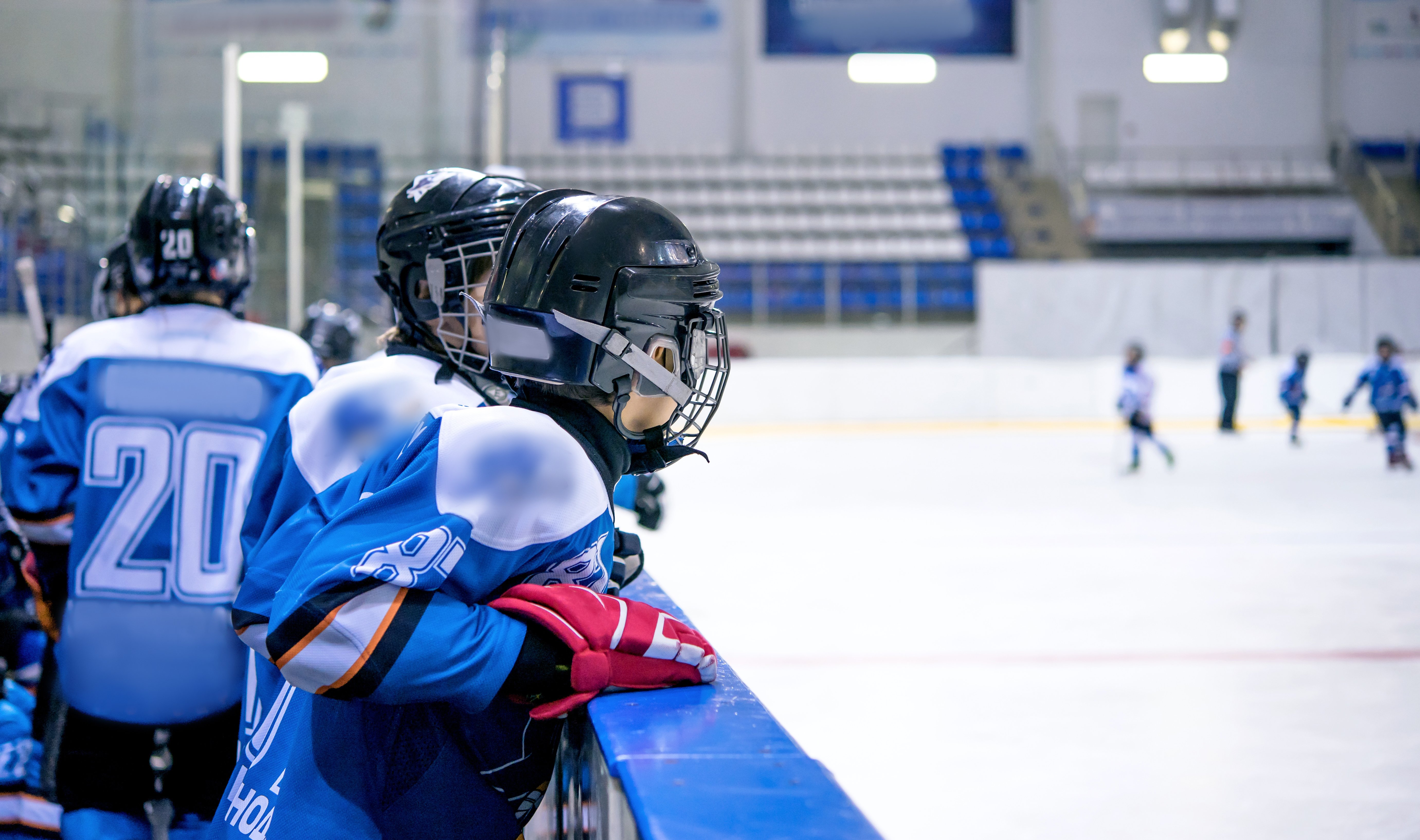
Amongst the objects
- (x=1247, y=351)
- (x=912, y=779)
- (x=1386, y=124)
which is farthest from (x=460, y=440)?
(x=1386, y=124)

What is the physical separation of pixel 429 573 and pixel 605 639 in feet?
0.57

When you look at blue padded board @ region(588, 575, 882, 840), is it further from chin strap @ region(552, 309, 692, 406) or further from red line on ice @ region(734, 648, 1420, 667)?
red line on ice @ region(734, 648, 1420, 667)

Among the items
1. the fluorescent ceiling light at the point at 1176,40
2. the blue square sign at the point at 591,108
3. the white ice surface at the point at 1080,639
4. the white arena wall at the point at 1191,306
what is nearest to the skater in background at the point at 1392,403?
the white ice surface at the point at 1080,639

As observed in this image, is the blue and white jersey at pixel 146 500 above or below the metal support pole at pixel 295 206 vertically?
below

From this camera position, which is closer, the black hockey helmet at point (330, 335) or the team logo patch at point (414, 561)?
the team logo patch at point (414, 561)

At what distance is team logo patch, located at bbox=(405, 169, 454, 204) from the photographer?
1.77m

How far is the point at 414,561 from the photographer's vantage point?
959 millimetres

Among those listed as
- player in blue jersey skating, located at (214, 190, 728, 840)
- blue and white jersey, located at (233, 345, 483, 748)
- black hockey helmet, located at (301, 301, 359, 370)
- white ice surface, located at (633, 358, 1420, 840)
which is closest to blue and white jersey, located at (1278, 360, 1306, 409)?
white ice surface, located at (633, 358, 1420, 840)

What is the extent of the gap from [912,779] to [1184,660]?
1565mm

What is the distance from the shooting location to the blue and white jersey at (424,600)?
0.96 m

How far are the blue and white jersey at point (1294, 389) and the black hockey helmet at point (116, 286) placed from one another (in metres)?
11.6

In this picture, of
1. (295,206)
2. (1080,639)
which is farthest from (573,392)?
(295,206)

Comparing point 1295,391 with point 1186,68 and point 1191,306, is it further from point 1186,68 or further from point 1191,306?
point 1186,68

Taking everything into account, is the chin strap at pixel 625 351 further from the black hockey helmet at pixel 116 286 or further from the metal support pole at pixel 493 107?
the metal support pole at pixel 493 107
